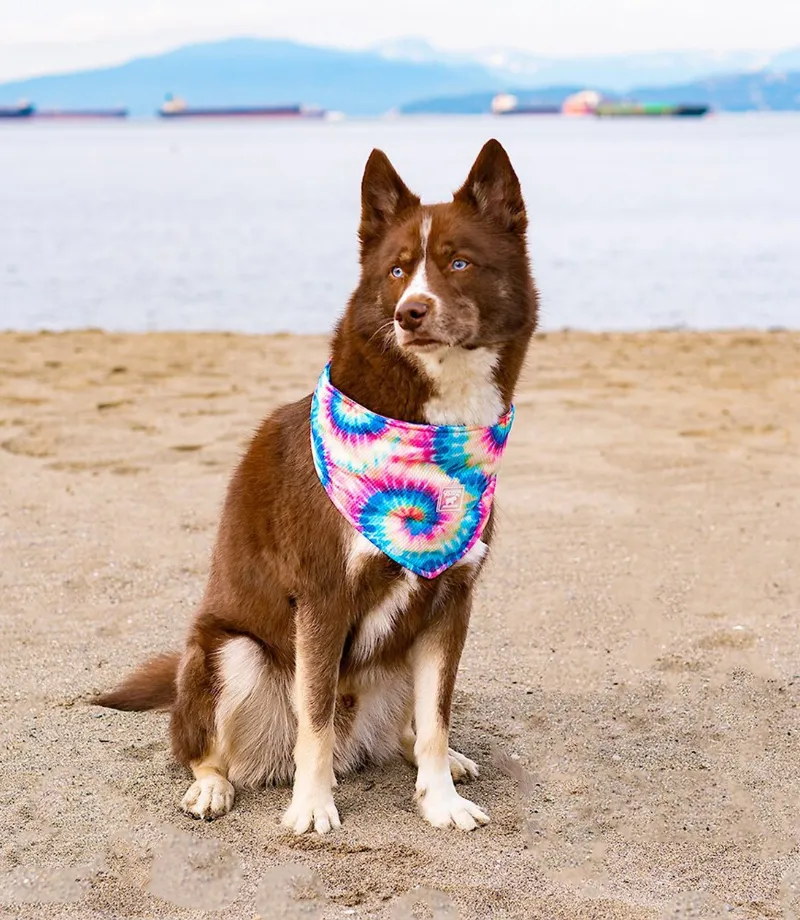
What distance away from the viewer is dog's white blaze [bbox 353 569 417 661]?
340 cm

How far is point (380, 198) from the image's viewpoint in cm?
348

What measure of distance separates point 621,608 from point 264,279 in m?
15.2

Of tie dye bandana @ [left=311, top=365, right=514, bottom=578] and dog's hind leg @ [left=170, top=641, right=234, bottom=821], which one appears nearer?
tie dye bandana @ [left=311, top=365, right=514, bottom=578]

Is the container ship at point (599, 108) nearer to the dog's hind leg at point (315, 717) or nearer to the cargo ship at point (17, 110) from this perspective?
the cargo ship at point (17, 110)

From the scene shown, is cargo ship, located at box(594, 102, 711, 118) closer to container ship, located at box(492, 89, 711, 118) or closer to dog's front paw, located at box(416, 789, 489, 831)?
container ship, located at box(492, 89, 711, 118)

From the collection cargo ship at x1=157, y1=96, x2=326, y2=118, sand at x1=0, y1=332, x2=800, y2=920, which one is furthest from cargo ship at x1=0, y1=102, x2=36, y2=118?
sand at x1=0, y1=332, x2=800, y2=920

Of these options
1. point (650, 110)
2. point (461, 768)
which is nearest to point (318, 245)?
point (461, 768)

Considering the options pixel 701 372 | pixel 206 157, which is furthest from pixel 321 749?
pixel 206 157

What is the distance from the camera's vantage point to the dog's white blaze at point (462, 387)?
3.36m

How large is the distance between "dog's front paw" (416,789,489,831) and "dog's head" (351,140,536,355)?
1326 mm

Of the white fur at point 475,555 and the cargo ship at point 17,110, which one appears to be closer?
the white fur at point 475,555

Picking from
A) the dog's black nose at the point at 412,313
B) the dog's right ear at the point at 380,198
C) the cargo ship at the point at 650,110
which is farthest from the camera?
the cargo ship at the point at 650,110

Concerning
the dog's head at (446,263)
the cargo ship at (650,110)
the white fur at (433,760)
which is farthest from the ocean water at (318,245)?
the cargo ship at (650,110)

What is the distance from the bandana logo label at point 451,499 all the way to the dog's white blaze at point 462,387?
19 centimetres
